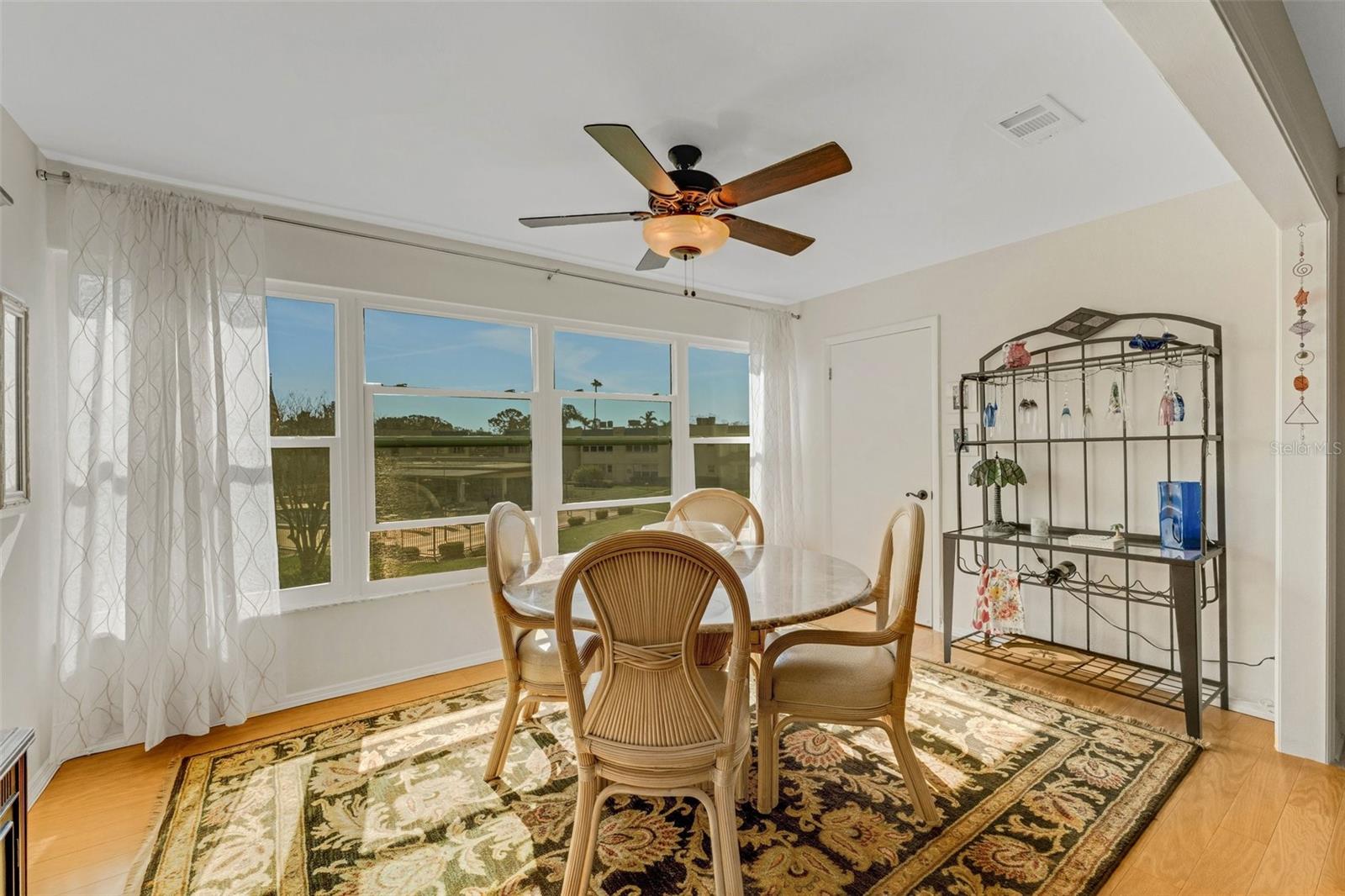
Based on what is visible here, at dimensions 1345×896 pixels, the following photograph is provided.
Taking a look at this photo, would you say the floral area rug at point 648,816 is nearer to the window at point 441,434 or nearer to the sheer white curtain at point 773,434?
the window at point 441,434

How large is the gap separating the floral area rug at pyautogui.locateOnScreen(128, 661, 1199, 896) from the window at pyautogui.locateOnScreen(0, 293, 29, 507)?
47.5 inches

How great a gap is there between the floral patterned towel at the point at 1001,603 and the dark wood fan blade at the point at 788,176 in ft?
7.62

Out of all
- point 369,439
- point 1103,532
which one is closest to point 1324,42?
point 1103,532

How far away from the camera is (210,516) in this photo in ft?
8.51

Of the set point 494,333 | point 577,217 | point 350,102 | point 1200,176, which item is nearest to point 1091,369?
point 1200,176

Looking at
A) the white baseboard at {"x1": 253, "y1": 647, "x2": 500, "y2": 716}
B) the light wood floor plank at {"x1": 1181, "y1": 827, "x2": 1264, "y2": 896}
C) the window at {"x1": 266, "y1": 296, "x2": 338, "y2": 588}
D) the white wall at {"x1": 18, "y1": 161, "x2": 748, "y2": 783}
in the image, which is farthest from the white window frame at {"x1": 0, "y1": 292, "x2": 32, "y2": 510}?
the light wood floor plank at {"x1": 1181, "y1": 827, "x2": 1264, "y2": 896}

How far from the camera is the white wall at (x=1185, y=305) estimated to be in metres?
2.65

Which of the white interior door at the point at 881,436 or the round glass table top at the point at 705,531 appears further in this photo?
the white interior door at the point at 881,436

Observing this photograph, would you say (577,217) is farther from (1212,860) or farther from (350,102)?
(1212,860)

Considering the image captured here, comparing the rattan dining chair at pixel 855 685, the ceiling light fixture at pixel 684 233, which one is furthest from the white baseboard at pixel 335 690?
the ceiling light fixture at pixel 684 233

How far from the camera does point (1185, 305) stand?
288cm

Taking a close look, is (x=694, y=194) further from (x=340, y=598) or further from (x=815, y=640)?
(x=340, y=598)

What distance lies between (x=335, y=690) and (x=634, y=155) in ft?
9.47

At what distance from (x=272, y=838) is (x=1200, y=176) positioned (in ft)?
14.5
